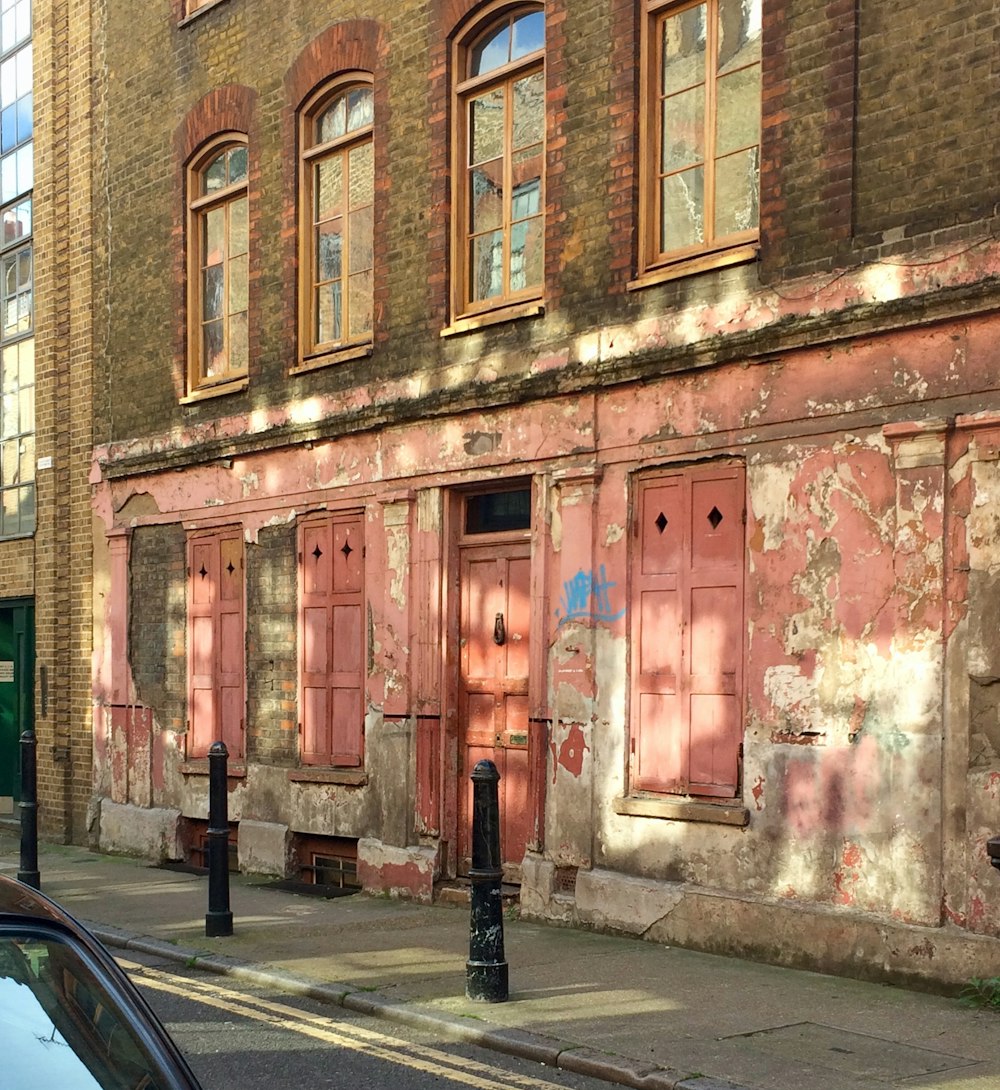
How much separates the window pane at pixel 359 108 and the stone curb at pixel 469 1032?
7063 millimetres

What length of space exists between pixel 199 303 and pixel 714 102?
696 cm

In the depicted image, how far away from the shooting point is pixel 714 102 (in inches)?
412

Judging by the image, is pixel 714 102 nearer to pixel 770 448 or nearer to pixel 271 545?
pixel 770 448

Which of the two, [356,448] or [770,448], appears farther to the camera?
[356,448]

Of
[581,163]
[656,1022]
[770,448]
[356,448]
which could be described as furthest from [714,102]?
[656,1022]

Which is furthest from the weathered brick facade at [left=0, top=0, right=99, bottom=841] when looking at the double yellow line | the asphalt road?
the asphalt road

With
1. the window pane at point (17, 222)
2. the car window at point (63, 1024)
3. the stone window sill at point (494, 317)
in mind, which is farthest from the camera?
the window pane at point (17, 222)

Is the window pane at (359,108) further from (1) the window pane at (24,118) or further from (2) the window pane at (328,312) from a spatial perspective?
(1) the window pane at (24,118)

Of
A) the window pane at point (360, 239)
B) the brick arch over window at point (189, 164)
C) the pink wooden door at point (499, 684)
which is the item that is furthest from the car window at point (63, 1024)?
the brick arch over window at point (189, 164)

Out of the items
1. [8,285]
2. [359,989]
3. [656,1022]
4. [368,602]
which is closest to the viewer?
[656,1022]

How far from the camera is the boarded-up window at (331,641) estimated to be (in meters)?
13.4

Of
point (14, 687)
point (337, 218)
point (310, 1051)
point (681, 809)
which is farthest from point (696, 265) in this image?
point (14, 687)

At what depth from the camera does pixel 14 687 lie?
729 inches

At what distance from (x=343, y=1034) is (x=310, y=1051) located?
37cm
